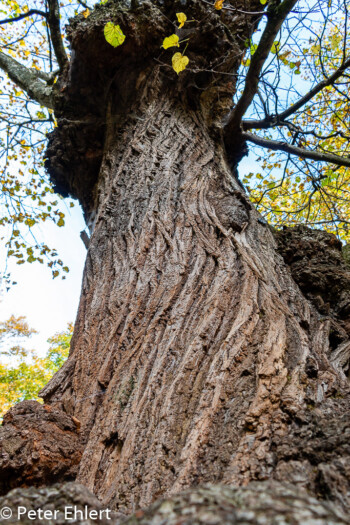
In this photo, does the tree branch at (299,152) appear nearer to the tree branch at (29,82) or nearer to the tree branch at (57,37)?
the tree branch at (57,37)

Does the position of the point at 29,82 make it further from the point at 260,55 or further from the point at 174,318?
the point at 174,318

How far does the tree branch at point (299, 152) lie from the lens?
11.3 feet

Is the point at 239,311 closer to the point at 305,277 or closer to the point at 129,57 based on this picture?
the point at 305,277

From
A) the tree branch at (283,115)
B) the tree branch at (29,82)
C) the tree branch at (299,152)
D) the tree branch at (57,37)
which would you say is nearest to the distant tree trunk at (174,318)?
the tree branch at (299,152)

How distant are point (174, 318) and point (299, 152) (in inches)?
112

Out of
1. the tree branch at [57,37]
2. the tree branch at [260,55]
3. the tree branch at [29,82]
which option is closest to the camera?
the tree branch at [260,55]

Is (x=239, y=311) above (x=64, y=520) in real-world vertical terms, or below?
above

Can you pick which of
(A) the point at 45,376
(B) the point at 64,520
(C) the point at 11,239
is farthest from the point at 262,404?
(A) the point at 45,376

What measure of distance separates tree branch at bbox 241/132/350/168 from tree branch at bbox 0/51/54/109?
100 inches

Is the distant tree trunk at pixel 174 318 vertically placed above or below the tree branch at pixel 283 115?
below

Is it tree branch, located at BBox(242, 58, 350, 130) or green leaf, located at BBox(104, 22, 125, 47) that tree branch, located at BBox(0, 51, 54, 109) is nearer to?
green leaf, located at BBox(104, 22, 125, 47)

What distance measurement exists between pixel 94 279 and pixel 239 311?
3.65 ft

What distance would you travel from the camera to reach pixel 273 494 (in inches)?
27.4

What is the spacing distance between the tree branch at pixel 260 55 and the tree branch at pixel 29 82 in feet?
7.62
